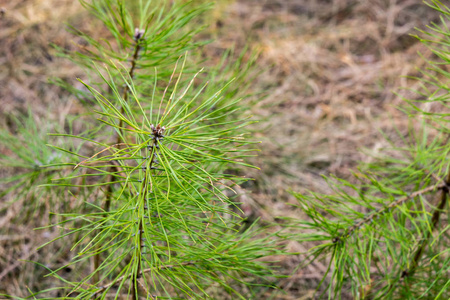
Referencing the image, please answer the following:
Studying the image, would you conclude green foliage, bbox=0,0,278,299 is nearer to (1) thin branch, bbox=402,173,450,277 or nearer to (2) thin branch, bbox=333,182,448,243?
(2) thin branch, bbox=333,182,448,243

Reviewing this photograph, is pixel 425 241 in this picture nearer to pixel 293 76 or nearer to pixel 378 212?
pixel 378 212

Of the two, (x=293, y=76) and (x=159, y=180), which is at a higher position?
(x=293, y=76)

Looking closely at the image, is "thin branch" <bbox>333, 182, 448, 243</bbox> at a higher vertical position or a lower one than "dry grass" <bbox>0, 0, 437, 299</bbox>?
lower

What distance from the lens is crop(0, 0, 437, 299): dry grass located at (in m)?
2.07

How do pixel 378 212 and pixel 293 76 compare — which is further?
pixel 293 76

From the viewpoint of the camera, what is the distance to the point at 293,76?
Result: 267 cm

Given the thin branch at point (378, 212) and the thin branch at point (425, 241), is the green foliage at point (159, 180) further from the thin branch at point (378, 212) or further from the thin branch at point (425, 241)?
the thin branch at point (425, 241)

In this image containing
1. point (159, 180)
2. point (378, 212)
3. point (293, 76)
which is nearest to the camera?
point (159, 180)

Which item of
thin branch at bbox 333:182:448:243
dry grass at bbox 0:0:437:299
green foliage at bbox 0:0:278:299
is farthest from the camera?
dry grass at bbox 0:0:437:299

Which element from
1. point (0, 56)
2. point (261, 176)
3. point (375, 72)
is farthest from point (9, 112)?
point (375, 72)

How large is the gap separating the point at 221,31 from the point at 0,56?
1458mm

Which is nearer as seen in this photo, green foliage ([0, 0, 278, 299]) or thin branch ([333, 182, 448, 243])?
green foliage ([0, 0, 278, 299])

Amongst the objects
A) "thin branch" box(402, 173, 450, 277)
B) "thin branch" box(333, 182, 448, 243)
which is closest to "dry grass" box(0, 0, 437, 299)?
"thin branch" box(402, 173, 450, 277)

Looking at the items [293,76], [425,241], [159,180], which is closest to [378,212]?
[425,241]
